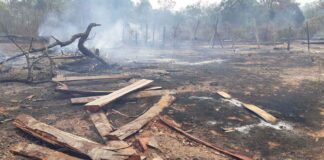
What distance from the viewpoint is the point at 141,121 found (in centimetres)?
528

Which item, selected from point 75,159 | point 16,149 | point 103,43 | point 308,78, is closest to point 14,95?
point 16,149

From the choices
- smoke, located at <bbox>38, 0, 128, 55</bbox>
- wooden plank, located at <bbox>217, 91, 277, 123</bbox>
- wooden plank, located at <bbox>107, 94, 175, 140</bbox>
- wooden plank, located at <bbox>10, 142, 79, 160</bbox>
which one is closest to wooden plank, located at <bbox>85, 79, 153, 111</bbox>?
wooden plank, located at <bbox>107, 94, 175, 140</bbox>

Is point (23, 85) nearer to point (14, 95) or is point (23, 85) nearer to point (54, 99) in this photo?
point (14, 95)

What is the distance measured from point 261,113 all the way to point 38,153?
4.34 metres

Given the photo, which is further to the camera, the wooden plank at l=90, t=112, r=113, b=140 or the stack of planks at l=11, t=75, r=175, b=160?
the wooden plank at l=90, t=112, r=113, b=140

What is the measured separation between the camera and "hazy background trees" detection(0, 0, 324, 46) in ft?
80.0

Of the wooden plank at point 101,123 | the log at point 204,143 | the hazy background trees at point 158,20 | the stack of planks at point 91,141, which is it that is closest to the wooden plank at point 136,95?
the stack of planks at point 91,141

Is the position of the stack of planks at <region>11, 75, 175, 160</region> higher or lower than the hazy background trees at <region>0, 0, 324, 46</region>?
lower

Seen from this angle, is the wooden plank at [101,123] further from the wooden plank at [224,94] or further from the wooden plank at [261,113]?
the wooden plank at [224,94]

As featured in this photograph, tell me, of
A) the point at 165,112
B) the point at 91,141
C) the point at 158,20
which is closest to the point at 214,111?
the point at 165,112

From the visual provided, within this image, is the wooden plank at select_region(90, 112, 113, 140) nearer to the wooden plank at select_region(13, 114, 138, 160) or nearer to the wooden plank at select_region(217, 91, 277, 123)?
the wooden plank at select_region(13, 114, 138, 160)

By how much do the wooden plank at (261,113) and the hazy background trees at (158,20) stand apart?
16.8 metres

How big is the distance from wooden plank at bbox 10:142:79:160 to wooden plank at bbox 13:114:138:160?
0.21m

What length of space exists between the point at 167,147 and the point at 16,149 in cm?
221
